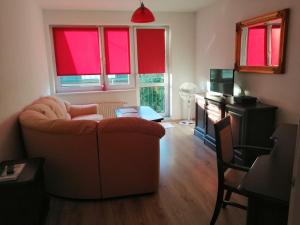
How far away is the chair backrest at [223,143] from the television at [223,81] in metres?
1.87

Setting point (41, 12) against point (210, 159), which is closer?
point (210, 159)

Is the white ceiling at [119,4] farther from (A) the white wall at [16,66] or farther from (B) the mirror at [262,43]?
(B) the mirror at [262,43]

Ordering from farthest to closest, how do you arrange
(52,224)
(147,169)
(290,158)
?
(147,169) → (52,224) → (290,158)

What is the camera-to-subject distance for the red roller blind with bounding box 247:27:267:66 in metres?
3.36

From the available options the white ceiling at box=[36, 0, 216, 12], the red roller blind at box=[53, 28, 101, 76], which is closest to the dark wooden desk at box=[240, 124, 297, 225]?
the white ceiling at box=[36, 0, 216, 12]

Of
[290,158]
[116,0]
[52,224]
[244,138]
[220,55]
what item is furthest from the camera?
[220,55]

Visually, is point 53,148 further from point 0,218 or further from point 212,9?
point 212,9

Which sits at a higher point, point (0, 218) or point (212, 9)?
point (212, 9)

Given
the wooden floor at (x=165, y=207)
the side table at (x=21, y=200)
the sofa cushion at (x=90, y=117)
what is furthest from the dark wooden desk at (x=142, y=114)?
the side table at (x=21, y=200)

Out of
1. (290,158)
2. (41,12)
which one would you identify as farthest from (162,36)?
(290,158)

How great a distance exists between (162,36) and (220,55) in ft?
5.37

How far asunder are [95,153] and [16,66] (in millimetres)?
1530

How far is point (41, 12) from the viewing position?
15.4 ft

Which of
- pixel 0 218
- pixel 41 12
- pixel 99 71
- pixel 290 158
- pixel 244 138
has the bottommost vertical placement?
pixel 0 218
